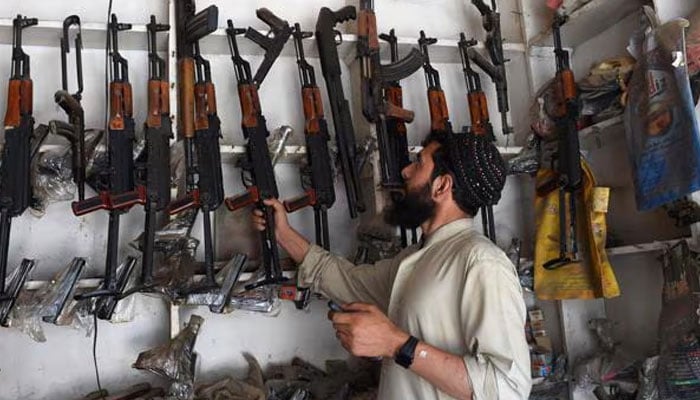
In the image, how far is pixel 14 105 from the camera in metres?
1.47

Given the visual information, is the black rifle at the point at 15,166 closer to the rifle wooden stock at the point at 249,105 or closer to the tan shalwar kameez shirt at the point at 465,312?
the rifle wooden stock at the point at 249,105

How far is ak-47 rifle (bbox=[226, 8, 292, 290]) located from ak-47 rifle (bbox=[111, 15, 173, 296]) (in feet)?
0.57

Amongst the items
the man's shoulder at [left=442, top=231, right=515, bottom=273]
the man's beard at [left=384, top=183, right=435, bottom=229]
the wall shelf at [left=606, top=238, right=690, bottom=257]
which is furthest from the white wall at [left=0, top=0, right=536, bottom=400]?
the man's shoulder at [left=442, top=231, right=515, bottom=273]

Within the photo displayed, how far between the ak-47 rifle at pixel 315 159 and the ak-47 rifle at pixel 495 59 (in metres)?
0.54

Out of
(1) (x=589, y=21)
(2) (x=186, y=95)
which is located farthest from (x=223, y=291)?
(1) (x=589, y=21)

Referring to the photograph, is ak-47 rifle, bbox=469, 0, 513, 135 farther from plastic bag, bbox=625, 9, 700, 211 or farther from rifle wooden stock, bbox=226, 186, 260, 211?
rifle wooden stock, bbox=226, 186, 260, 211

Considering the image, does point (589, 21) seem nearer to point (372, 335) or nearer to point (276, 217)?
point (276, 217)

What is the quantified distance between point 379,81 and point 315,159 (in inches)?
11.8

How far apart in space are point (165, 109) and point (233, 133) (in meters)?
0.31

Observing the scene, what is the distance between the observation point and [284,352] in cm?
182

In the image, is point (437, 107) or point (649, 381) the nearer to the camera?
point (649, 381)

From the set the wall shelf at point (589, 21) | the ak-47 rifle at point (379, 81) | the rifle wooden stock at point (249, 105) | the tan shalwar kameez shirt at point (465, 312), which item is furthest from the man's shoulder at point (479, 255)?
the wall shelf at point (589, 21)

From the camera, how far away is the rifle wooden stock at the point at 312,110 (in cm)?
169

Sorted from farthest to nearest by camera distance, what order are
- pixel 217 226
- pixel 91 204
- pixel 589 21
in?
pixel 589 21 → pixel 217 226 → pixel 91 204
